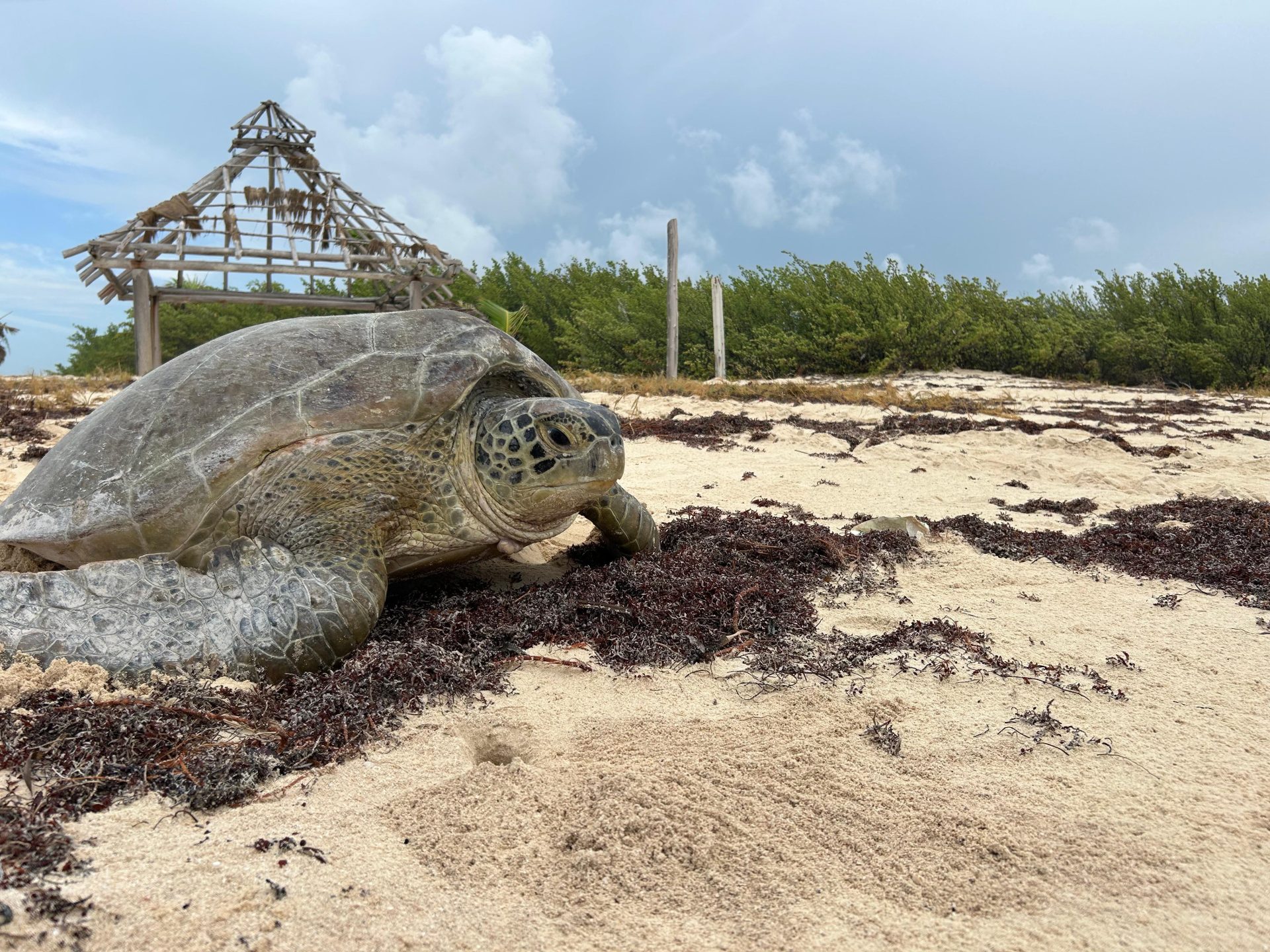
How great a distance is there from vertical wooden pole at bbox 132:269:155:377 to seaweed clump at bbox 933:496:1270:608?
460 inches

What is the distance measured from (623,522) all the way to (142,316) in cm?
1138

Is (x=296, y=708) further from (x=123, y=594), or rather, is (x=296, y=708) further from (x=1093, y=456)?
(x=1093, y=456)

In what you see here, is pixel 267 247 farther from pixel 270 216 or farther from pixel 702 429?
pixel 702 429

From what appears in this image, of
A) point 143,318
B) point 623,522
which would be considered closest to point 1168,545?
point 623,522

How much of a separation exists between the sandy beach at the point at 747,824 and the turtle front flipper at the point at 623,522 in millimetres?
785

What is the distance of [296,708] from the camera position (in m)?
1.91

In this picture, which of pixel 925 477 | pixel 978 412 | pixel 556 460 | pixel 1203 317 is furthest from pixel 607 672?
pixel 1203 317

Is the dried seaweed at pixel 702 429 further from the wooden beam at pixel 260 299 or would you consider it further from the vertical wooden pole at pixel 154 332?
the vertical wooden pole at pixel 154 332

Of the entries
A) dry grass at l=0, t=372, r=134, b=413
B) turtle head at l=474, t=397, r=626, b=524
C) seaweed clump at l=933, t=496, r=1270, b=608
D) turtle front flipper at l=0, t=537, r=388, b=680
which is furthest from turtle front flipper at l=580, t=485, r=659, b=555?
dry grass at l=0, t=372, r=134, b=413

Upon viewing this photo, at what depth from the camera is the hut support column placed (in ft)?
38.0

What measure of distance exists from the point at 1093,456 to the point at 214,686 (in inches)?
246

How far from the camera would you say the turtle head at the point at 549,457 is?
267 centimetres

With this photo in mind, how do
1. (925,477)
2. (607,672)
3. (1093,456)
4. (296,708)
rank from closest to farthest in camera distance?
1. (296,708)
2. (607,672)
3. (925,477)
4. (1093,456)

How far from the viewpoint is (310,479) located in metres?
2.55
